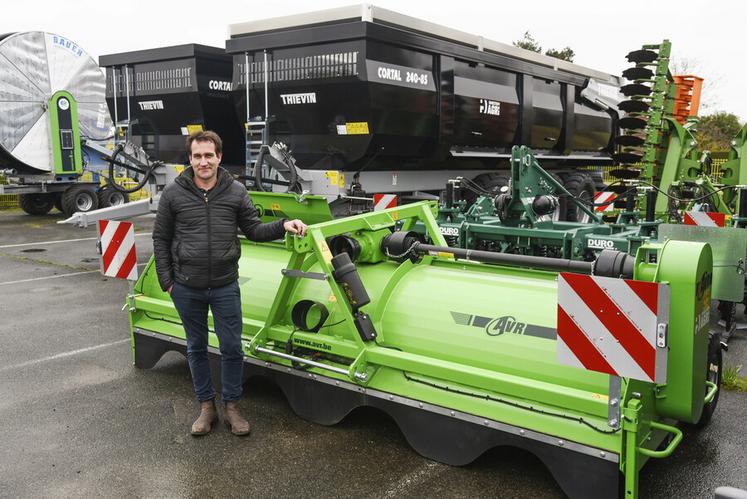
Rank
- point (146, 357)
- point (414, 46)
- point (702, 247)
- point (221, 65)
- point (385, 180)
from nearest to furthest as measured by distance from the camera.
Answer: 1. point (702, 247)
2. point (146, 357)
3. point (414, 46)
4. point (385, 180)
5. point (221, 65)

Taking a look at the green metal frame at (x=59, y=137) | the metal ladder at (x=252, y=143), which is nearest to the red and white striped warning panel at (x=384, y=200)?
the metal ladder at (x=252, y=143)

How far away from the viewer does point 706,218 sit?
6637mm

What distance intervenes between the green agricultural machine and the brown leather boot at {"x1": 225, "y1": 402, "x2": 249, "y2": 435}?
35cm

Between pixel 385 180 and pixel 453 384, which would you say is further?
pixel 385 180

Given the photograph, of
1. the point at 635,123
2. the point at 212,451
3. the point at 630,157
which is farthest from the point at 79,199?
the point at 212,451

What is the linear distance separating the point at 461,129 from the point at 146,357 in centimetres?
570

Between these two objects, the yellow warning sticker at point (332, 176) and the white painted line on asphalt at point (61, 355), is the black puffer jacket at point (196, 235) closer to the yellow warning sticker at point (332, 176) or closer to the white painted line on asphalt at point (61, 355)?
the white painted line on asphalt at point (61, 355)

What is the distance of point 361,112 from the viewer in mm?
7902

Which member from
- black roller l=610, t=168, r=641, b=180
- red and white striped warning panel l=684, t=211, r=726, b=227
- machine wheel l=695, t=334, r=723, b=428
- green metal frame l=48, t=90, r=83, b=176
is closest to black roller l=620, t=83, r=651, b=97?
black roller l=610, t=168, r=641, b=180

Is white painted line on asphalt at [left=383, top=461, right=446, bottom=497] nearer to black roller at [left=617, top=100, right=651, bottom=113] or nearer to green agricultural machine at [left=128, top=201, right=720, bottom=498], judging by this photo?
green agricultural machine at [left=128, top=201, right=720, bottom=498]

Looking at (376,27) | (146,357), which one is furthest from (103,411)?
(376,27)

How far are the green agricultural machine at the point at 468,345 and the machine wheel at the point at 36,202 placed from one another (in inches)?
505

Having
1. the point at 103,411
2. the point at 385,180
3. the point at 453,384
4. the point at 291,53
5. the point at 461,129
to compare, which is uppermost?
the point at 291,53

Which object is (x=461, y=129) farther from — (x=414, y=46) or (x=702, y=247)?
(x=702, y=247)
